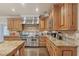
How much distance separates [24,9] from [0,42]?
0.69m

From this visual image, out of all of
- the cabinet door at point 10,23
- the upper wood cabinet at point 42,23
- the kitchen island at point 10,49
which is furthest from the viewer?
the upper wood cabinet at point 42,23

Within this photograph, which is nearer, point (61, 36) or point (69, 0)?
point (69, 0)

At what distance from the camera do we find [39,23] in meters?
2.86

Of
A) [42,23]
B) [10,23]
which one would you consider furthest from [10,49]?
[42,23]

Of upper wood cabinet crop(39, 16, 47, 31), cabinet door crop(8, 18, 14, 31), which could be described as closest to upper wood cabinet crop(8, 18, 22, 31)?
cabinet door crop(8, 18, 14, 31)

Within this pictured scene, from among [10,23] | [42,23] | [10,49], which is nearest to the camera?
[10,49]

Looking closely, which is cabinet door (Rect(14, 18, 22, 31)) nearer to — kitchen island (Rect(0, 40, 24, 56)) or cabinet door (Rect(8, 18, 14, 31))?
cabinet door (Rect(8, 18, 14, 31))

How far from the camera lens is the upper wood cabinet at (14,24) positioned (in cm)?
270

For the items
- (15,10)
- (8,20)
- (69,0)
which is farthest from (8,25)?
(69,0)

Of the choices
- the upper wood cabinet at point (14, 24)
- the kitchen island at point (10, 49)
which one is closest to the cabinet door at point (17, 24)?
the upper wood cabinet at point (14, 24)

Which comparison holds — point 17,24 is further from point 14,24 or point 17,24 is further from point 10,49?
point 10,49

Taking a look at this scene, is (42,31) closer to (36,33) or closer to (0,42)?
(36,33)

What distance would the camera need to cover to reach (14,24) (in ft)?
8.93

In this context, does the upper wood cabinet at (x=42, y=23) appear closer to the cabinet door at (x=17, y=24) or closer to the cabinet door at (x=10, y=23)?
the cabinet door at (x=17, y=24)
